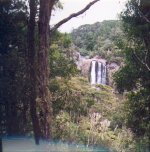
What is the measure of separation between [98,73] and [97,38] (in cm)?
2063

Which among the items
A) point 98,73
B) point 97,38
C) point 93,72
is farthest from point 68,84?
point 97,38

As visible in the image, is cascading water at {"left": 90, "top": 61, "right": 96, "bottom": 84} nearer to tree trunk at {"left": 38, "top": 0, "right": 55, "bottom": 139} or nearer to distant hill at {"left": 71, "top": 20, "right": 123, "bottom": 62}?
distant hill at {"left": 71, "top": 20, "right": 123, "bottom": 62}

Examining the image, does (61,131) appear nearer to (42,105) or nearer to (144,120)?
(144,120)

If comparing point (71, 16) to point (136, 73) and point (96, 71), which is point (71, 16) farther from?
point (96, 71)

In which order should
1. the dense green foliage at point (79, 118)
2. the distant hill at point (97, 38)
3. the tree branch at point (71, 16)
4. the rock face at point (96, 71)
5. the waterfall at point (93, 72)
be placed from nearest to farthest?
the tree branch at point (71, 16) → the dense green foliage at point (79, 118) → the waterfall at point (93, 72) → the rock face at point (96, 71) → the distant hill at point (97, 38)

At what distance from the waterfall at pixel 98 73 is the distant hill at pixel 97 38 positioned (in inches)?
187

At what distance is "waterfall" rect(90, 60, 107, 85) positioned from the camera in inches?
1315

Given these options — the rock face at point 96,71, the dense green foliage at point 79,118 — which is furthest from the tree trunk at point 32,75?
the rock face at point 96,71

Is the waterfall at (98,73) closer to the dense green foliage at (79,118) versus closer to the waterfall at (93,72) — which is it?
the waterfall at (93,72)

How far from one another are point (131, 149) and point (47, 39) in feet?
14.9

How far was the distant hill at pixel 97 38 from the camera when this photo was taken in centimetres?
4607

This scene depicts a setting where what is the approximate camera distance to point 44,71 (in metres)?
8.48

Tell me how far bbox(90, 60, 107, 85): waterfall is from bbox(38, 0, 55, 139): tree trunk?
24363 mm

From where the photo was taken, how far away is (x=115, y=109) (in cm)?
1833
